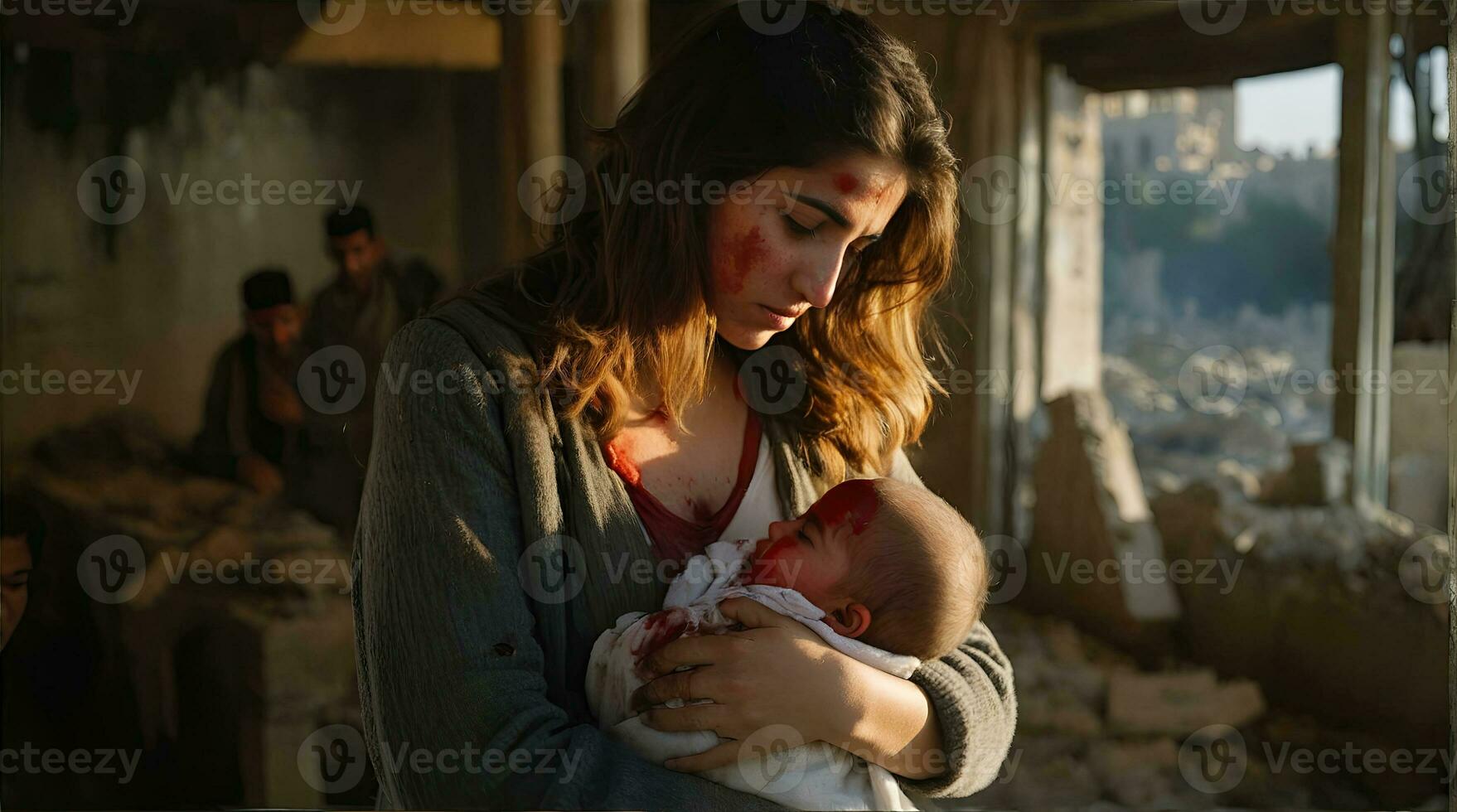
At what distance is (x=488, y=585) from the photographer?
1761 millimetres

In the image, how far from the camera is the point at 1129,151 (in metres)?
9.56

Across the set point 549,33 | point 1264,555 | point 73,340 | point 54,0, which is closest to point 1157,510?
point 1264,555

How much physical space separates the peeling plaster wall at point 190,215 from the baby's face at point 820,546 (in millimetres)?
5847

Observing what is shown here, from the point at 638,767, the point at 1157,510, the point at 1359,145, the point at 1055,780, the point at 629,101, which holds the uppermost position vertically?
the point at 1359,145

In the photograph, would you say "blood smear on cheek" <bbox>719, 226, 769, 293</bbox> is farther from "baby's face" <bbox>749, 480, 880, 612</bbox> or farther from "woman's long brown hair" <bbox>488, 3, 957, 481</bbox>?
"baby's face" <bbox>749, 480, 880, 612</bbox>

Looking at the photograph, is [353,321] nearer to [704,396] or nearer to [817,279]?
[704,396]

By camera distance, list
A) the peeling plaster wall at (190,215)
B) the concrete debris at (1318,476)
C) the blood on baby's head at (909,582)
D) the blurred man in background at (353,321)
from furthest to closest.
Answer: the peeling plaster wall at (190,215) < the concrete debris at (1318,476) < the blurred man in background at (353,321) < the blood on baby's head at (909,582)

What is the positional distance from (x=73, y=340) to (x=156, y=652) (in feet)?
6.71

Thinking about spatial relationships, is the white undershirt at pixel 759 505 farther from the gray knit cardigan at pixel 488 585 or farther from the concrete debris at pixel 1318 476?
the concrete debris at pixel 1318 476

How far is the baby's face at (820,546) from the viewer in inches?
80.5

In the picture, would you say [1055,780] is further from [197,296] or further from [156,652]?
[197,296]

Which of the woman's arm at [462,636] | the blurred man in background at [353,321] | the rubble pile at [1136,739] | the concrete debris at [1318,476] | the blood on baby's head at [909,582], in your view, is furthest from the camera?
the concrete debris at [1318,476]

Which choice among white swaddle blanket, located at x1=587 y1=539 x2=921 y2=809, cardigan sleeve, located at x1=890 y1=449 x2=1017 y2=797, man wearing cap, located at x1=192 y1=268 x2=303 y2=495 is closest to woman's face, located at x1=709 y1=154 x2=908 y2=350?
white swaddle blanket, located at x1=587 y1=539 x2=921 y2=809

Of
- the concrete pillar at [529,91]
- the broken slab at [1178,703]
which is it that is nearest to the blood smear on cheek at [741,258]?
the concrete pillar at [529,91]
